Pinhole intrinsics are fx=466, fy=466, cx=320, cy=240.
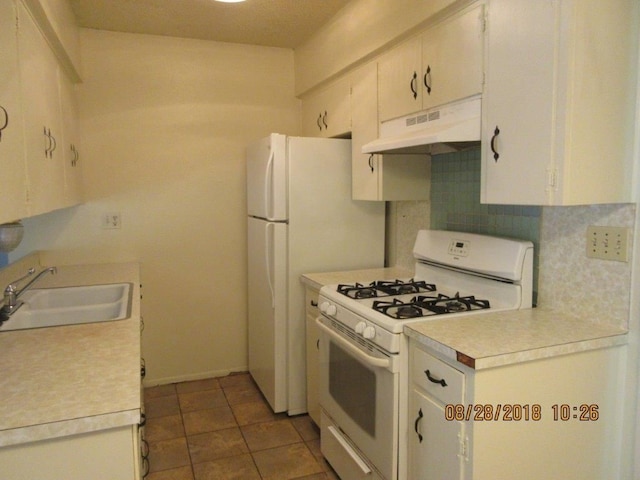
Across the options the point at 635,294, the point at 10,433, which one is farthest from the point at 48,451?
the point at 635,294

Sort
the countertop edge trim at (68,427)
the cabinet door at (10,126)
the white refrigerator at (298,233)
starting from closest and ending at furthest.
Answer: the countertop edge trim at (68,427), the cabinet door at (10,126), the white refrigerator at (298,233)

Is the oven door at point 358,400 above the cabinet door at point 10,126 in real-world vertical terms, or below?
below

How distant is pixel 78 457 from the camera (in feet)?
3.69

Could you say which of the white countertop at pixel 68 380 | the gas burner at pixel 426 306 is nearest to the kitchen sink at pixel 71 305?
the white countertop at pixel 68 380

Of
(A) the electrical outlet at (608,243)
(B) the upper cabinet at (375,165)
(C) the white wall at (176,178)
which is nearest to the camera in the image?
(A) the electrical outlet at (608,243)

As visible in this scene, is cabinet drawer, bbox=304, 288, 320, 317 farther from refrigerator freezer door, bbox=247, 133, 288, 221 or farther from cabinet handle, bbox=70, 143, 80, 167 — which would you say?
cabinet handle, bbox=70, 143, 80, 167

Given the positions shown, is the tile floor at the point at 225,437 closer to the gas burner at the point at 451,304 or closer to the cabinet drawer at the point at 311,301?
the cabinet drawer at the point at 311,301

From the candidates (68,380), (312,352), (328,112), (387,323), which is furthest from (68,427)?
(328,112)

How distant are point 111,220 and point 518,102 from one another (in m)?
2.71

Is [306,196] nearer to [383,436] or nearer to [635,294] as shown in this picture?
[383,436]

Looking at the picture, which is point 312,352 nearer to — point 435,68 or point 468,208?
point 468,208

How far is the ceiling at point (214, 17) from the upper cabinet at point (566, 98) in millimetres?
1423

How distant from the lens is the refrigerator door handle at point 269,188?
2739 millimetres

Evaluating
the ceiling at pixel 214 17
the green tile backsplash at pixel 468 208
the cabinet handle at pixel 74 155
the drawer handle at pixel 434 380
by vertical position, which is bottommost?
the drawer handle at pixel 434 380
